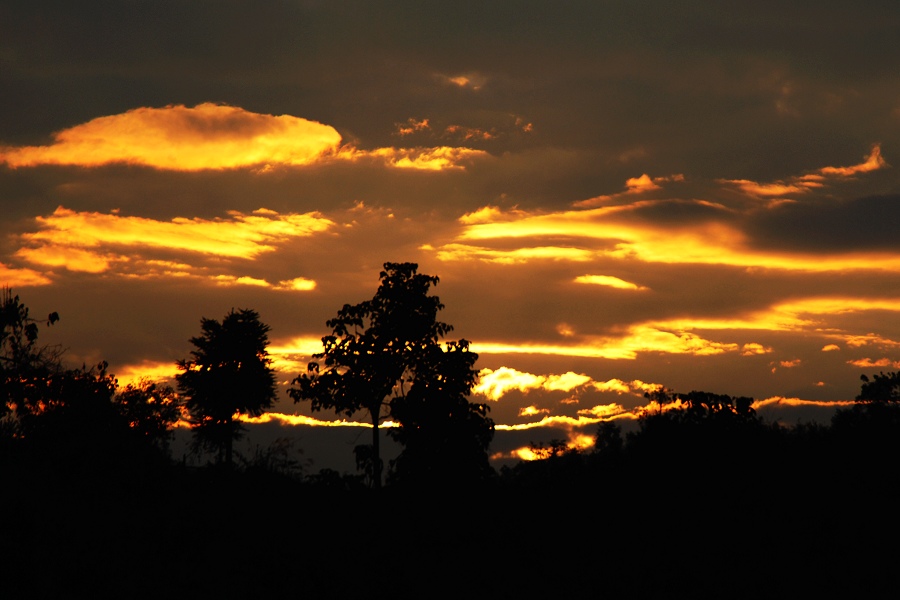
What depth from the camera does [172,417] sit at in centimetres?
8550

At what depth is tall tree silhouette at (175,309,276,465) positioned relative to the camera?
3253 inches

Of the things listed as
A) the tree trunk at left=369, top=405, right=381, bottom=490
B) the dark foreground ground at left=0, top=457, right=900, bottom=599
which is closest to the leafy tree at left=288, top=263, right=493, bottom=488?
the tree trunk at left=369, top=405, right=381, bottom=490

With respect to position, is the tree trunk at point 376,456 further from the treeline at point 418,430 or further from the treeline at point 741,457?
the treeline at point 741,457

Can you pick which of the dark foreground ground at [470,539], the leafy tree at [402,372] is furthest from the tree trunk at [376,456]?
the dark foreground ground at [470,539]

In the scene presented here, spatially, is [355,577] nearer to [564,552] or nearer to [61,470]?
[564,552]

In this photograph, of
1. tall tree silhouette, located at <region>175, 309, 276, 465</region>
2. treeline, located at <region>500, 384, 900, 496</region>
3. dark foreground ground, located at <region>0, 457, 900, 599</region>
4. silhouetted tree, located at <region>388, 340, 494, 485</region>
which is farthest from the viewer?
tall tree silhouette, located at <region>175, 309, 276, 465</region>

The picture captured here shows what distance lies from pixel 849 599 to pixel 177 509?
783 inches

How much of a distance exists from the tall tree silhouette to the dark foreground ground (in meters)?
47.2

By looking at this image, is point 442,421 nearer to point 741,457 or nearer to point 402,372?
point 402,372

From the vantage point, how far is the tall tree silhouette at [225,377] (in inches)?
3253

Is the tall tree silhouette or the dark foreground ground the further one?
the tall tree silhouette

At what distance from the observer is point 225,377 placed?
82812 millimetres

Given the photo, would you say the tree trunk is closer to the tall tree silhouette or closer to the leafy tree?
the leafy tree

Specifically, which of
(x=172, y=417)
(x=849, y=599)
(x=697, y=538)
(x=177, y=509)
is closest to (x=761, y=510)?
(x=697, y=538)
